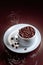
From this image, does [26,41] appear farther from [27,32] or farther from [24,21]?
[24,21]

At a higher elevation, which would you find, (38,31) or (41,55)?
(38,31)

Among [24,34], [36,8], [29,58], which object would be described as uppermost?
[36,8]

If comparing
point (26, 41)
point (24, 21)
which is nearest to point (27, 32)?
point (26, 41)

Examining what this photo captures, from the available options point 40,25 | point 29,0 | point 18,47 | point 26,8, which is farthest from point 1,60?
point 29,0

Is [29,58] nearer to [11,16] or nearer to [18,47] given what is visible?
[18,47]

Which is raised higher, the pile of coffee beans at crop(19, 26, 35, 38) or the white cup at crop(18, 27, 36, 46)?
the pile of coffee beans at crop(19, 26, 35, 38)

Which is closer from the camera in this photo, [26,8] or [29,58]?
[29,58]

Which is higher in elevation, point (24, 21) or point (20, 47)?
point (24, 21)

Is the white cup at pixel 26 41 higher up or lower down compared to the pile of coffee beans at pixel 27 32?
lower down
